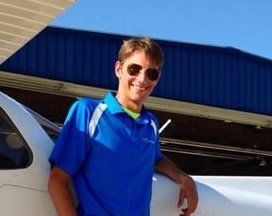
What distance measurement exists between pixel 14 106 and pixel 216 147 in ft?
43.3

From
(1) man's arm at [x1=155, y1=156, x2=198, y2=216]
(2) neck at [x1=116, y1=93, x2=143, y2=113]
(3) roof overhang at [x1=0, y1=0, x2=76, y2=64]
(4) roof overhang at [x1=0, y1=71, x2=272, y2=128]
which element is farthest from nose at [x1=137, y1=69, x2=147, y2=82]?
(4) roof overhang at [x1=0, y1=71, x2=272, y2=128]

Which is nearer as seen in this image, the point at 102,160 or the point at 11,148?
the point at 102,160

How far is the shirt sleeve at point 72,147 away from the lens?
3.01 meters

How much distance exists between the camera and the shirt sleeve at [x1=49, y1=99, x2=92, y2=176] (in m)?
3.01

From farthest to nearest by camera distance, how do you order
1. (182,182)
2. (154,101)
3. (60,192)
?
(154,101) < (182,182) < (60,192)

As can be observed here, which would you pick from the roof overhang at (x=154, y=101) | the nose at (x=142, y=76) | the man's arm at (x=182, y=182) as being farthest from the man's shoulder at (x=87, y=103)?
the roof overhang at (x=154, y=101)

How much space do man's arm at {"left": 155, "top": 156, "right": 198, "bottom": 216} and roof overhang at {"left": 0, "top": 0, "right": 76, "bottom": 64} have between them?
6.97 ft

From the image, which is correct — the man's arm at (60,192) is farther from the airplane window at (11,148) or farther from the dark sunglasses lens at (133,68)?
the dark sunglasses lens at (133,68)

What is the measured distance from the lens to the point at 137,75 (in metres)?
3.16

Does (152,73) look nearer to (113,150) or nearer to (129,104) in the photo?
(129,104)

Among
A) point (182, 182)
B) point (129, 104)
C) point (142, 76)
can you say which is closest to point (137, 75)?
point (142, 76)

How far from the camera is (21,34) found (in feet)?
21.7

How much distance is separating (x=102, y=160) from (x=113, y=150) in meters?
0.07

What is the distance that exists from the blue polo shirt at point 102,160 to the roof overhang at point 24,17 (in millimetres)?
2541
